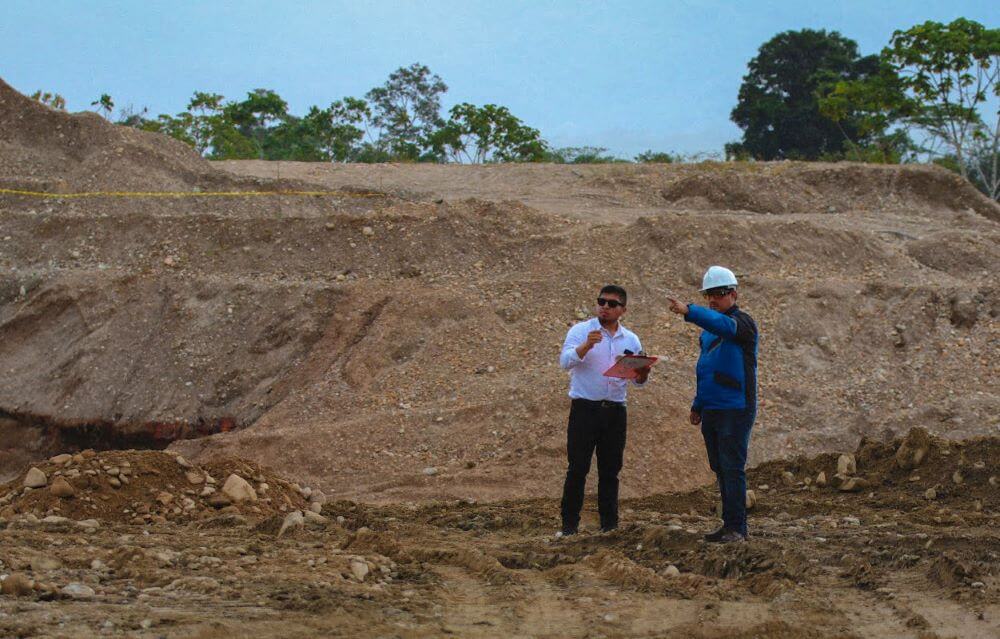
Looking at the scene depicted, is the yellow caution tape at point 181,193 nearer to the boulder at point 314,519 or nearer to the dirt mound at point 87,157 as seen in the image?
the dirt mound at point 87,157

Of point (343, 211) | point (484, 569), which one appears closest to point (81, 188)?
point (343, 211)

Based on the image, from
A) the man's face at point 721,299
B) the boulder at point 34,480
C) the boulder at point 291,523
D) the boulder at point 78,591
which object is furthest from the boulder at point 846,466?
the boulder at point 78,591

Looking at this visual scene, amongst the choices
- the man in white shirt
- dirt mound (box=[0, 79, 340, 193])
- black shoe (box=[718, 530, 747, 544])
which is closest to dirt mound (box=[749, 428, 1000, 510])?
black shoe (box=[718, 530, 747, 544])

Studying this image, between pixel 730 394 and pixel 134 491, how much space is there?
13.2ft

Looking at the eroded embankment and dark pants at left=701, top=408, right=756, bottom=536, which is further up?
dark pants at left=701, top=408, right=756, bottom=536

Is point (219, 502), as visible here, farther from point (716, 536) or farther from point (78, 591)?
point (716, 536)

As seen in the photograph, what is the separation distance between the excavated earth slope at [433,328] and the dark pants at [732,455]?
3.92 meters

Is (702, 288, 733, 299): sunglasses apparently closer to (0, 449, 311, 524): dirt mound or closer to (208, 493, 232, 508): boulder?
(0, 449, 311, 524): dirt mound

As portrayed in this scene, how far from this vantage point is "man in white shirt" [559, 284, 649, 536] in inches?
283

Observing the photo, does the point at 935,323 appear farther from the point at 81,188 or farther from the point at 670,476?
the point at 81,188

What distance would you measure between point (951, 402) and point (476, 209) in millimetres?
6674

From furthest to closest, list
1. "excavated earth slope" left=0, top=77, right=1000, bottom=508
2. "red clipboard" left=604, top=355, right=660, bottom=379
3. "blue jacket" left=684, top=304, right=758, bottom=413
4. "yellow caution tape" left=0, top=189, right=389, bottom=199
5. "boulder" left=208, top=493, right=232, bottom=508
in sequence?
"yellow caution tape" left=0, top=189, right=389, bottom=199 → "excavated earth slope" left=0, top=77, right=1000, bottom=508 → "boulder" left=208, top=493, right=232, bottom=508 → "red clipboard" left=604, top=355, right=660, bottom=379 → "blue jacket" left=684, top=304, right=758, bottom=413

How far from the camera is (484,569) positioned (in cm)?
630

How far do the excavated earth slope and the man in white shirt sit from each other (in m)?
3.25
